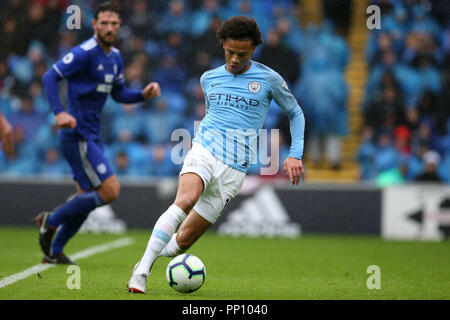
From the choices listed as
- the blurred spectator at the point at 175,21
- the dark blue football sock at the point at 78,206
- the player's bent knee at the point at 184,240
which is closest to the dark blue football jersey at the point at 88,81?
the dark blue football sock at the point at 78,206

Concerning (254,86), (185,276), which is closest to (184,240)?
(185,276)

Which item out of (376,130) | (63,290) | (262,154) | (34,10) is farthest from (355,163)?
(63,290)

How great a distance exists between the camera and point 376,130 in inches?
552

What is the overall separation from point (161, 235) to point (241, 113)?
121 centimetres

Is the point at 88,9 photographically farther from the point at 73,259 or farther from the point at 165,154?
the point at 73,259

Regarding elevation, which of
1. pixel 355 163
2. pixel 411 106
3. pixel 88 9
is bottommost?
pixel 355 163

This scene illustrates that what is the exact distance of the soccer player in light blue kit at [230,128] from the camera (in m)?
5.84

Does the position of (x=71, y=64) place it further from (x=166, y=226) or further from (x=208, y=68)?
(x=208, y=68)

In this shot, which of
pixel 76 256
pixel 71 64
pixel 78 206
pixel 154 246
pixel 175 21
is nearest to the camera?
pixel 154 246

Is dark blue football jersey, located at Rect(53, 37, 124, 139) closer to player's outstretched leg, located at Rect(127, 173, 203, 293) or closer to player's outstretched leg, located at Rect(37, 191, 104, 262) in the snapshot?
player's outstretched leg, located at Rect(37, 191, 104, 262)

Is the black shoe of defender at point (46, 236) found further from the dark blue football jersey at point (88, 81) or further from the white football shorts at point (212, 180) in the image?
the white football shorts at point (212, 180)

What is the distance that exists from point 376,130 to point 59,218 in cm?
786

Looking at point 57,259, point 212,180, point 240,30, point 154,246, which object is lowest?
point 57,259

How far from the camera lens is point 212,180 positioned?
588 cm
